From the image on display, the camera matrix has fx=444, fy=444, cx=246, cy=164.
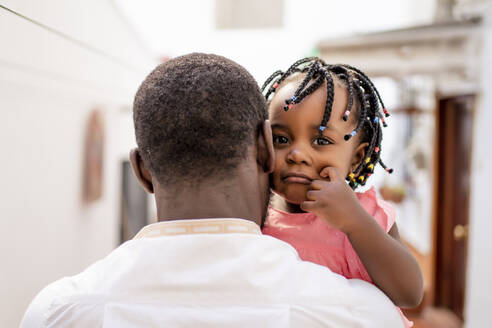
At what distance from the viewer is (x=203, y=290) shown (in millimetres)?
951

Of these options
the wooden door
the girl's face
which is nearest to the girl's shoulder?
the girl's face

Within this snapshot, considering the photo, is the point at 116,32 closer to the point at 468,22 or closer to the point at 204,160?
the point at 204,160

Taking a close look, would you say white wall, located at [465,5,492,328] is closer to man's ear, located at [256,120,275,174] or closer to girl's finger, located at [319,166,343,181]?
girl's finger, located at [319,166,343,181]

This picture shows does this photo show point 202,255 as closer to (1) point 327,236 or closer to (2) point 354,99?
(1) point 327,236

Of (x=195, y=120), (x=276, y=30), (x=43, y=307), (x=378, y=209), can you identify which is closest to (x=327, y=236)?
(x=378, y=209)

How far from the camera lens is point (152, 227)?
1.03 metres

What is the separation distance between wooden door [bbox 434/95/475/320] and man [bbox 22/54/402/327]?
464 cm

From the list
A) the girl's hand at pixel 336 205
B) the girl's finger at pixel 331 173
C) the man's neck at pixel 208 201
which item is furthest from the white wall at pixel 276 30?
the man's neck at pixel 208 201

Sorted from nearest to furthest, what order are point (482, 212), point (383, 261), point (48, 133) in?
point (383, 261) < point (48, 133) < point (482, 212)

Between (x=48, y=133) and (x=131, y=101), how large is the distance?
187 centimetres

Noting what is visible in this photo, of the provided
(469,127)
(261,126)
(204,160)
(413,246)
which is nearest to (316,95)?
(261,126)

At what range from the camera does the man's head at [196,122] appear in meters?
0.97

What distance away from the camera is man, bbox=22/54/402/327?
3.11 ft

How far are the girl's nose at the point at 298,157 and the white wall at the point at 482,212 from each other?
278cm
